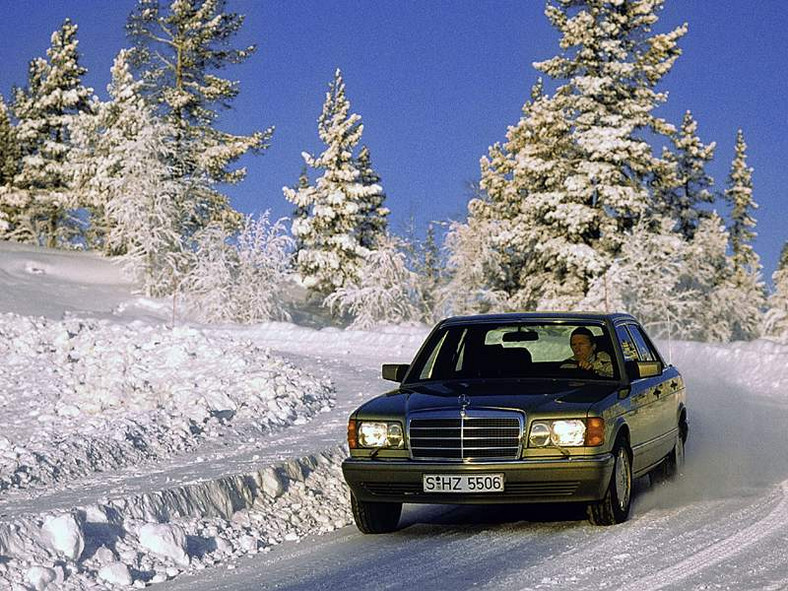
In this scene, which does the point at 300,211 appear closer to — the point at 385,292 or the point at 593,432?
the point at 385,292

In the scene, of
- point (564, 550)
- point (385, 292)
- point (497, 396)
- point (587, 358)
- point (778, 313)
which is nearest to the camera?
point (564, 550)

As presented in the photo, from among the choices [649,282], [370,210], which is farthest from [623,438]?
[370,210]

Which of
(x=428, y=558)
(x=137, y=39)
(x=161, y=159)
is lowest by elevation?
(x=428, y=558)

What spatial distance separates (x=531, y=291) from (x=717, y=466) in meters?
33.8

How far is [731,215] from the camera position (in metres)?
69.2

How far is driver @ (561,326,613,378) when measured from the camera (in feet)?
30.2

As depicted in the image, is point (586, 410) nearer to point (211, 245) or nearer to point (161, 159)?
point (211, 245)

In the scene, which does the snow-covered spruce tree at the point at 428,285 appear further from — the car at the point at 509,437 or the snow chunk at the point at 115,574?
the snow chunk at the point at 115,574

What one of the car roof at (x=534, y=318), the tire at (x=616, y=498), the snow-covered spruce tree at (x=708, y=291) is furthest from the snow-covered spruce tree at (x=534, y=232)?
the tire at (x=616, y=498)

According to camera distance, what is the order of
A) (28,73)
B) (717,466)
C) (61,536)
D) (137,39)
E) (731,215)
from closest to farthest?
(61,536) → (717,466) → (137,39) → (28,73) → (731,215)

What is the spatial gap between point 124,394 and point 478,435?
31.7 feet

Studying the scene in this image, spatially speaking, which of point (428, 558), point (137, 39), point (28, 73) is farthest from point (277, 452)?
point (28, 73)

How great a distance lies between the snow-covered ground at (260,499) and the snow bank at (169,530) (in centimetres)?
2

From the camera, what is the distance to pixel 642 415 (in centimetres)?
912
